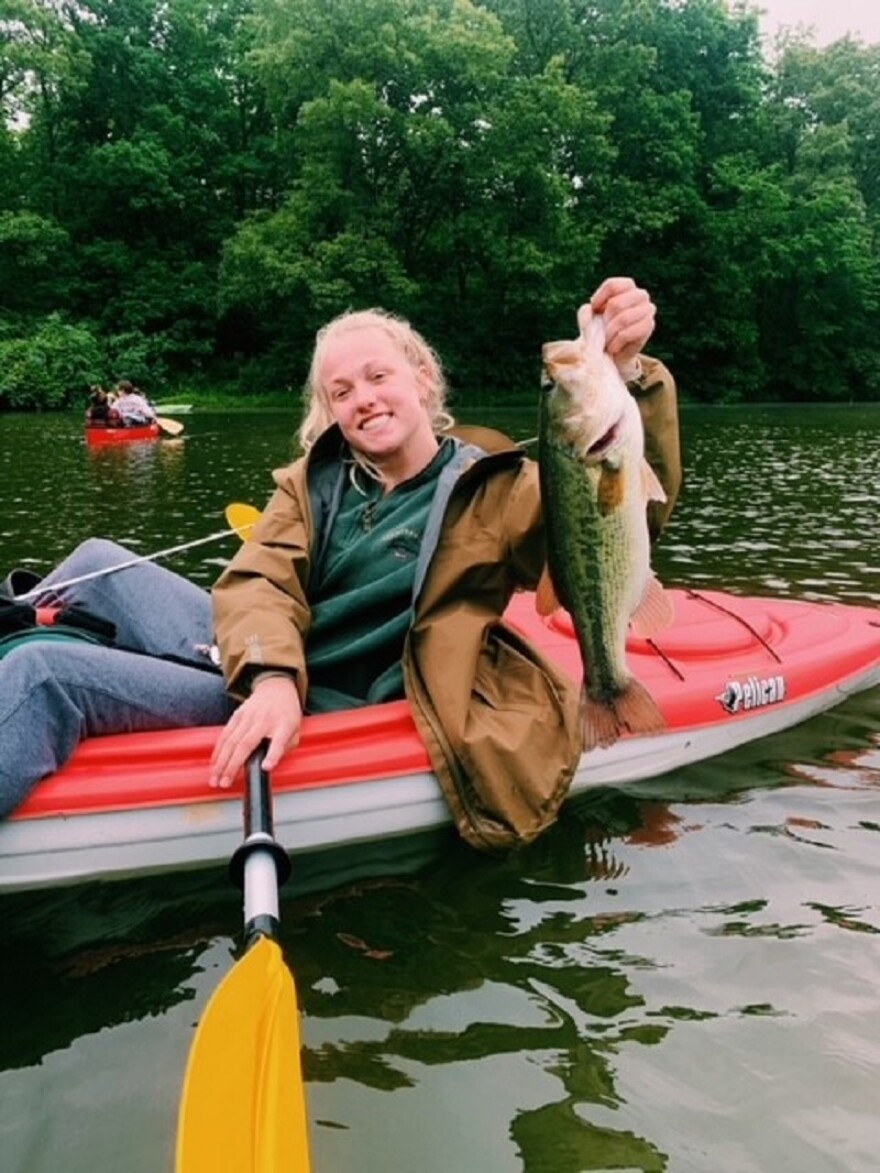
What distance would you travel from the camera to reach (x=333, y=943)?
3.43m

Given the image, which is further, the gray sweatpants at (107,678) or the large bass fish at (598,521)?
the gray sweatpants at (107,678)

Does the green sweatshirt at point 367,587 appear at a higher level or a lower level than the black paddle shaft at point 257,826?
higher

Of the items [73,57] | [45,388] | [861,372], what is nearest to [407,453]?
Result: [45,388]

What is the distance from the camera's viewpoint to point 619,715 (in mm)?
3195

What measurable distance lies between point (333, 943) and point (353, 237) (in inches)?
1306

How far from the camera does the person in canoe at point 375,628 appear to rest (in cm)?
342

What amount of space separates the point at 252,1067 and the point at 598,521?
148cm

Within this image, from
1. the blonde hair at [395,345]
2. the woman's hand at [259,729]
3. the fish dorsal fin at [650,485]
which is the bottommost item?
the woman's hand at [259,729]

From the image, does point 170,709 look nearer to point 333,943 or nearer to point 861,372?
point 333,943

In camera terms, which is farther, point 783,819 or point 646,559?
point 783,819

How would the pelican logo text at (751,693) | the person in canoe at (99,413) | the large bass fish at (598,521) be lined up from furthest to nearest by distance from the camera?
the person in canoe at (99,413) < the pelican logo text at (751,693) < the large bass fish at (598,521)

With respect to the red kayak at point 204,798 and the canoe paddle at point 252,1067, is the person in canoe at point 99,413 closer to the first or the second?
the red kayak at point 204,798

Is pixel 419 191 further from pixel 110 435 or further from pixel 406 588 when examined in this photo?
pixel 406 588

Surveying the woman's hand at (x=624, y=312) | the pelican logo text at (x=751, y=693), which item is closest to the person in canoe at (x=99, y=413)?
the pelican logo text at (x=751, y=693)
